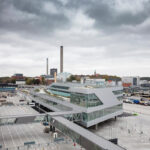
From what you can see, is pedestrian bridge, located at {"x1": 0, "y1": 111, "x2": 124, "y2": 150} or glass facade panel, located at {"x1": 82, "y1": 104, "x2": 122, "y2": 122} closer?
pedestrian bridge, located at {"x1": 0, "y1": 111, "x2": 124, "y2": 150}

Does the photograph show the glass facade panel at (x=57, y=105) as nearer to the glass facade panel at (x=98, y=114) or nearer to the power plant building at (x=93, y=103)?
the power plant building at (x=93, y=103)

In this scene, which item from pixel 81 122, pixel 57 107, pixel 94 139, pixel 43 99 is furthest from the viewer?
pixel 43 99

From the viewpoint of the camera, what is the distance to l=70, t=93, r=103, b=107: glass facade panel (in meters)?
38.1

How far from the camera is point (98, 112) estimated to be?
135ft

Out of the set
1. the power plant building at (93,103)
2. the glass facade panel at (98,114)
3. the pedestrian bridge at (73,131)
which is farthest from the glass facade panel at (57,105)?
the pedestrian bridge at (73,131)

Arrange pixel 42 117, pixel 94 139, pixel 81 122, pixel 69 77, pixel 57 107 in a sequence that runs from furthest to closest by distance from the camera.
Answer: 1. pixel 69 77
2. pixel 57 107
3. pixel 81 122
4. pixel 42 117
5. pixel 94 139

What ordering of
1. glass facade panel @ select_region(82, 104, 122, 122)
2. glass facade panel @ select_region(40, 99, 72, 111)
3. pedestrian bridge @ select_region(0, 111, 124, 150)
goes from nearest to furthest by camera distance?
pedestrian bridge @ select_region(0, 111, 124, 150) < glass facade panel @ select_region(82, 104, 122, 122) < glass facade panel @ select_region(40, 99, 72, 111)

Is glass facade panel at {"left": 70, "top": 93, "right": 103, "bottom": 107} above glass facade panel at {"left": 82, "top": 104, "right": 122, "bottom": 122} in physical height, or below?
above

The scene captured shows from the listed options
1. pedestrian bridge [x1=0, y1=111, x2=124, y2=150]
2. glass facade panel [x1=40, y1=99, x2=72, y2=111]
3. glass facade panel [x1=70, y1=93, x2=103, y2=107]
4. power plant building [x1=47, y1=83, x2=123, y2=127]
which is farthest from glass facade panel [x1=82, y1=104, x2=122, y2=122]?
glass facade panel [x1=40, y1=99, x2=72, y2=111]

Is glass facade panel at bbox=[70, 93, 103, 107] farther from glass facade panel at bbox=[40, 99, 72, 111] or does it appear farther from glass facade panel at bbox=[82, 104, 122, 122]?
glass facade panel at bbox=[40, 99, 72, 111]

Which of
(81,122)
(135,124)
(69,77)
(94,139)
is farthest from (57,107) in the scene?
(69,77)

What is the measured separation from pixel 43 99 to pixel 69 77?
96.6 m

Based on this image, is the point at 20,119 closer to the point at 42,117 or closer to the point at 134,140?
the point at 42,117

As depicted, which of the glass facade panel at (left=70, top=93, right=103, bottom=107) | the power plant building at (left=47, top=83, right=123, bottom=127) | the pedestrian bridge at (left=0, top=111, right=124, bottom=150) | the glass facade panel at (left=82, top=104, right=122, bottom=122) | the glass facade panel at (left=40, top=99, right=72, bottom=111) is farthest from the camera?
the glass facade panel at (left=40, top=99, right=72, bottom=111)
